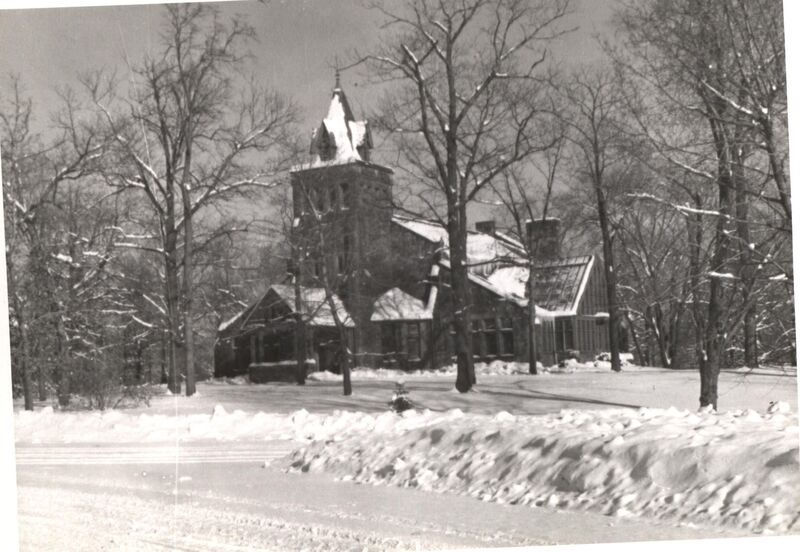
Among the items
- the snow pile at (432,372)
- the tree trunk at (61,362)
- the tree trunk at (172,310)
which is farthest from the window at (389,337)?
the tree trunk at (61,362)

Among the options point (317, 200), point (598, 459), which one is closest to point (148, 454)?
point (317, 200)

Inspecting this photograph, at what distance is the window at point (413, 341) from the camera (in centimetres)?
844

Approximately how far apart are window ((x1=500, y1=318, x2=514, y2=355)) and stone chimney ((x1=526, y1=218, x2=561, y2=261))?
0.64 meters

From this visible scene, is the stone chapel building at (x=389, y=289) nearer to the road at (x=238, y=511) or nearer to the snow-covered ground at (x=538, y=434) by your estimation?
the snow-covered ground at (x=538, y=434)

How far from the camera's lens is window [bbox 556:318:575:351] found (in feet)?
27.5

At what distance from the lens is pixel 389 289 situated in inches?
334

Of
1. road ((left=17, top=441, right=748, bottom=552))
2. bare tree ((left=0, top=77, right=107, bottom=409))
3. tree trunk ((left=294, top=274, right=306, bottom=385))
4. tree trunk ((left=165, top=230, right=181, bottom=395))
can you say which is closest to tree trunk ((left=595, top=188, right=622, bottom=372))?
road ((left=17, top=441, right=748, bottom=552))

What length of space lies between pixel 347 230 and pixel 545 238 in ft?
5.92

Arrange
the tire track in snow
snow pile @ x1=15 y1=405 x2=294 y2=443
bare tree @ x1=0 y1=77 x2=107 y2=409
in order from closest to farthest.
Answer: the tire track in snow, snow pile @ x1=15 y1=405 x2=294 y2=443, bare tree @ x1=0 y1=77 x2=107 y2=409

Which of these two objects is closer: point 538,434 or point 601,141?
point 538,434

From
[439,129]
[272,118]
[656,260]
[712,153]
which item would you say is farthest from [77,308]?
[712,153]

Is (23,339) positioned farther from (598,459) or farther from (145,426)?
(598,459)

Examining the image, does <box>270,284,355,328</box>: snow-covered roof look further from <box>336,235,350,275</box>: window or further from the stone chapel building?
<box>336,235,350,275</box>: window

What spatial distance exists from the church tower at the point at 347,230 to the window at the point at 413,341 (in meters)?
0.33
